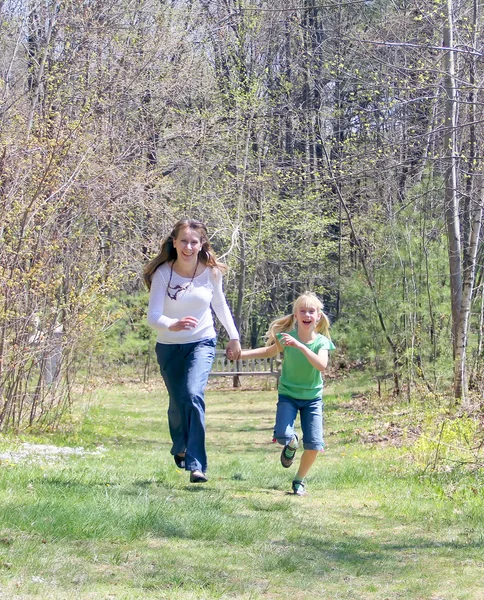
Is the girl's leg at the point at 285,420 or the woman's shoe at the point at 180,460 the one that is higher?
the girl's leg at the point at 285,420

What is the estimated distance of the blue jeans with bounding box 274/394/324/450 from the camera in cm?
690

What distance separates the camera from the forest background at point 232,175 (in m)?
10.8

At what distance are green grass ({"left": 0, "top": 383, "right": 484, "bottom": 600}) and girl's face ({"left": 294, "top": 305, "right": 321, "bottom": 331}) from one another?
1369 millimetres

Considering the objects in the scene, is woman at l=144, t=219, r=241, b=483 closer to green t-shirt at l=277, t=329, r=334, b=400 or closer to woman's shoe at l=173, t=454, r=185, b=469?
woman's shoe at l=173, t=454, r=185, b=469

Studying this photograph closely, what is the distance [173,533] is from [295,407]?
7.12ft

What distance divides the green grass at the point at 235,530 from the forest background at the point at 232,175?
258cm

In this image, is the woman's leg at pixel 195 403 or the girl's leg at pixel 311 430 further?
the girl's leg at pixel 311 430

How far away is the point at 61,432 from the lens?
12.1m

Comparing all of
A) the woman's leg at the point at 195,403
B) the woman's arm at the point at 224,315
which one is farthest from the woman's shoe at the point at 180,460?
the woman's arm at the point at 224,315

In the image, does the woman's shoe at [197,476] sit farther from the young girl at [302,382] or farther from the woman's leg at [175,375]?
the young girl at [302,382]

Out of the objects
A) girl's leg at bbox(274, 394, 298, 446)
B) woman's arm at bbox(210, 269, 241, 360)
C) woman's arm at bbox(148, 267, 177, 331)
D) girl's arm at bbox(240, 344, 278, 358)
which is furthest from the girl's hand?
girl's leg at bbox(274, 394, 298, 446)

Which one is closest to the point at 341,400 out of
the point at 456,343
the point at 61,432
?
the point at 456,343

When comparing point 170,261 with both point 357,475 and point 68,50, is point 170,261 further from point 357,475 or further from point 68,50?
point 68,50

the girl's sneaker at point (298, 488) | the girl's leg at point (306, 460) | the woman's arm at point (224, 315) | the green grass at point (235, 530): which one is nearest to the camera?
the green grass at point (235, 530)
